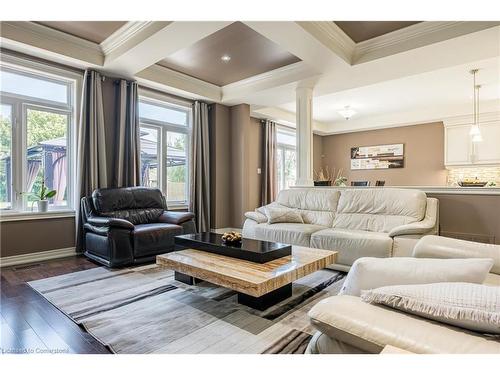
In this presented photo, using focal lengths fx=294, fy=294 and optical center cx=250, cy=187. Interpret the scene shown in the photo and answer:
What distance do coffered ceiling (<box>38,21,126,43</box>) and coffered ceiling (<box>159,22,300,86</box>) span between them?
859 mm

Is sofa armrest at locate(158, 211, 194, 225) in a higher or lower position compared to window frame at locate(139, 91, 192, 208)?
lower

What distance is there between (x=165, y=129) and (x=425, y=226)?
4469 millimetres

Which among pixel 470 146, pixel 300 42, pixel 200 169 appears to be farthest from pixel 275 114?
pixel 470 146

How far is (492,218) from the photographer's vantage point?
342 centimetres

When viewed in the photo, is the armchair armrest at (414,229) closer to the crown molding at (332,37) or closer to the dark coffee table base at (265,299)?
the dark coffee table base at (265,299)

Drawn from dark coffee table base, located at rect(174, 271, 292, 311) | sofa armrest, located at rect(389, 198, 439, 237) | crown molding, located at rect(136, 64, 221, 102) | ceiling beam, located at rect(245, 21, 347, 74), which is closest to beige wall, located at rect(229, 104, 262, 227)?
crown molding, located at rect(136, 64, 221, 102)

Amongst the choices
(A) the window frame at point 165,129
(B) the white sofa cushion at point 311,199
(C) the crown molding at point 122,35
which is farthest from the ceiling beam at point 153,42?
(B) the white sofa cushion at point 311,199

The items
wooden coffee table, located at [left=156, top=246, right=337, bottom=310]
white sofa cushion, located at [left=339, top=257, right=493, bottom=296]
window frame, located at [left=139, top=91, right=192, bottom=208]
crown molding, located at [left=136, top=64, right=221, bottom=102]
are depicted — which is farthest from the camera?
window frame, located at [left=139, top=91, right=192, bottom=208]

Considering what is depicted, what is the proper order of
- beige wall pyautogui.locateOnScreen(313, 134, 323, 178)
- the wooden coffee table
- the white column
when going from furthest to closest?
beige wall pyautogui.locateOnScreen(313, 134, 323, 178)
the white column
the wooden coffee table

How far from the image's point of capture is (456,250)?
6.29 ft

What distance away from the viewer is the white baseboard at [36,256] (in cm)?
366

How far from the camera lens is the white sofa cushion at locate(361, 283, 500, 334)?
940 mm

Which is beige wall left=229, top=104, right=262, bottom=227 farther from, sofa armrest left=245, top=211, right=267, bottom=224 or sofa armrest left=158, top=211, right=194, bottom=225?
sofa armrest left=158, top=211, right=194, bottom=225
